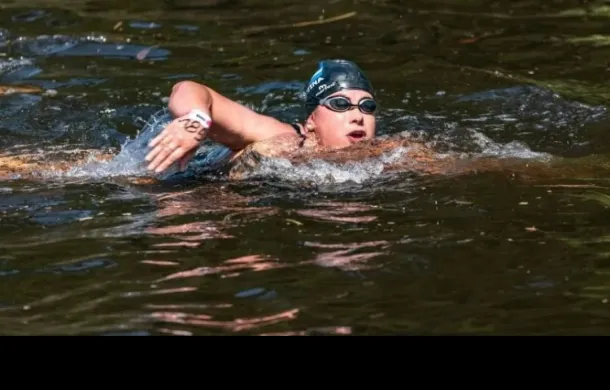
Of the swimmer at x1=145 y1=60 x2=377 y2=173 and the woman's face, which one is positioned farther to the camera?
the woman's face

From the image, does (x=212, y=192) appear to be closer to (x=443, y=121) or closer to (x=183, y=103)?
(x=183, y=103)

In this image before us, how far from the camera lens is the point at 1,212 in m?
6.59

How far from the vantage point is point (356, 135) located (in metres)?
7.80

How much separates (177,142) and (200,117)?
248 millimetres

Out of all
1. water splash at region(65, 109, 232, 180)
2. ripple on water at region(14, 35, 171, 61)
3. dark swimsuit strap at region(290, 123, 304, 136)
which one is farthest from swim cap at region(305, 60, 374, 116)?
ripple on water at region(14, 35, 171, 61)

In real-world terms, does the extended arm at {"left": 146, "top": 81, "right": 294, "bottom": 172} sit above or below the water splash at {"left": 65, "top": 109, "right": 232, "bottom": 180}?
above

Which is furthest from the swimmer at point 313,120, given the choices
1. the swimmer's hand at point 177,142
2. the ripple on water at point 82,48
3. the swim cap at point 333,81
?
the ripple on water at point 82,48

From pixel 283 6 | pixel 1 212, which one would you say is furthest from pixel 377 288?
pixel 283 6

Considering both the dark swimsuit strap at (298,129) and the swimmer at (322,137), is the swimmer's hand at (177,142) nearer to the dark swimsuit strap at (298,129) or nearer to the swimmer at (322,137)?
the swimmer at (322,137)

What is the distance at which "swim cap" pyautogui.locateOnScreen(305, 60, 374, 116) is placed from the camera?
7902 millimetres

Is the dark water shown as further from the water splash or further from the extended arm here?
the extended arm

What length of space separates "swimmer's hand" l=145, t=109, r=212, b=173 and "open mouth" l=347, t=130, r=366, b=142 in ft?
4.97

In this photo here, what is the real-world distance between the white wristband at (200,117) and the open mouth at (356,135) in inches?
58.1

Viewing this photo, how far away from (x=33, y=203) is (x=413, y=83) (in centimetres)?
461
